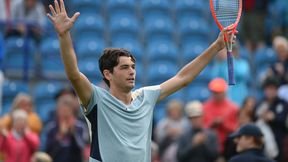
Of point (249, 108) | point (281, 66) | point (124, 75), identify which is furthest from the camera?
point (281, 66)

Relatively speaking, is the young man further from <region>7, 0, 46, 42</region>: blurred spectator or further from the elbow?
<region>7, 0, 46, 42</region>: blurred spectator

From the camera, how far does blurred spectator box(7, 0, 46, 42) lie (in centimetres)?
1416

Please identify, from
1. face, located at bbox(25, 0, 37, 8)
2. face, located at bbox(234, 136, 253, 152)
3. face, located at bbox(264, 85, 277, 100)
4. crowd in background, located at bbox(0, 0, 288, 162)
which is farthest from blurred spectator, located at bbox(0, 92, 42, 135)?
face, located at bbox(234, 136, 253, 152)

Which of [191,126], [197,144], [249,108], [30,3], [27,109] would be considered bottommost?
[197,144]

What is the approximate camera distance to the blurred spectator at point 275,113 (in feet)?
36.0

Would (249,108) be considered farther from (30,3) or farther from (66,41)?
(66,41)

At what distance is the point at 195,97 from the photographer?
14602 millimetres

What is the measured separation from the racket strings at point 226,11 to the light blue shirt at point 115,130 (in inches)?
41.6

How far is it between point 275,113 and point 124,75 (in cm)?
520

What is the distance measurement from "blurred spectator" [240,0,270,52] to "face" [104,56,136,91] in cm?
1002

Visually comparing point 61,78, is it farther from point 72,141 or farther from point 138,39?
point 72,141

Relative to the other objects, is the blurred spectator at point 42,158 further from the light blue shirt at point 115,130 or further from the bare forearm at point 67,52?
the bare forearm at point 67,52

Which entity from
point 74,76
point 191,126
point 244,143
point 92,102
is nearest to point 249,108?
point 191,126

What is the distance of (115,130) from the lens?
20.0 feet
